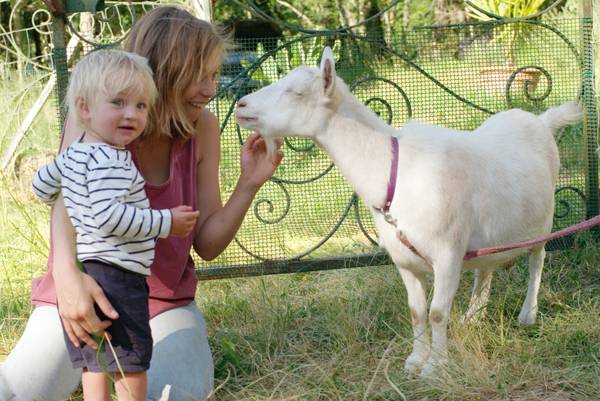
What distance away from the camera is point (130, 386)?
2.33 meters

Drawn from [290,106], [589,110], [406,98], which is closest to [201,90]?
[290,106]

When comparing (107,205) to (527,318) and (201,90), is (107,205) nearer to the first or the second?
(201,90)

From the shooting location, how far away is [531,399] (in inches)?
104

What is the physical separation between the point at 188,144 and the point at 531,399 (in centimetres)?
136

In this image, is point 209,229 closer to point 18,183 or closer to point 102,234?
point 102,234

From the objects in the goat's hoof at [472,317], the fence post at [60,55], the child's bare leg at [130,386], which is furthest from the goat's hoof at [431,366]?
the fence post at [60,55]

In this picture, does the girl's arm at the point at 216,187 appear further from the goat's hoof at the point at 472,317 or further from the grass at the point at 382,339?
the goat's hoof at the point at 472,317

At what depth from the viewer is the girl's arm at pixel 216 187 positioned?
111 inches

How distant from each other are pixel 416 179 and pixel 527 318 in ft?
2.96

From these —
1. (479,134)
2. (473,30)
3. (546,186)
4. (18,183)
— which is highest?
(473,30)

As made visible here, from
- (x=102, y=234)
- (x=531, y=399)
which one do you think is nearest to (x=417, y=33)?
(x=531, y=399)

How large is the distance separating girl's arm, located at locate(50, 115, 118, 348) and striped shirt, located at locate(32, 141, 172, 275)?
39 millimetres

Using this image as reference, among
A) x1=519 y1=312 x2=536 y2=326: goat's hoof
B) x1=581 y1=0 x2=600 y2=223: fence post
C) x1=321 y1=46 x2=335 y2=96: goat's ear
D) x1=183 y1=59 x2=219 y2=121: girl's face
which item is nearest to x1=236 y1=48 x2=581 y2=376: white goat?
x1=321 y1=46 x2=335 y2=96: goat's ear

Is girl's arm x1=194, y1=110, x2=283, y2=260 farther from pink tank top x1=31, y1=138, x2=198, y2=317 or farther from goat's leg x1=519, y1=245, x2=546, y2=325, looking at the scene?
goat's leg x1=519, y1=245, x2=546, y2=325
